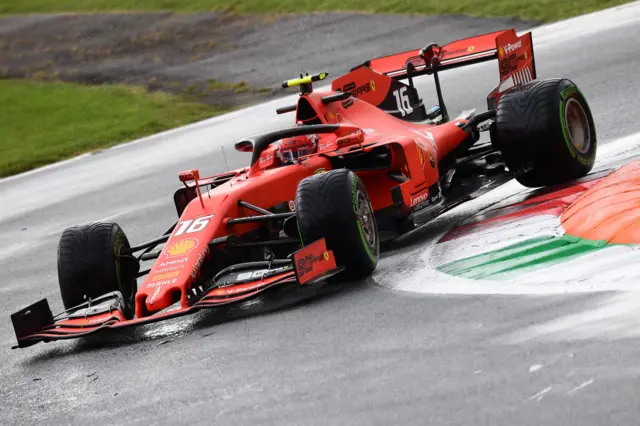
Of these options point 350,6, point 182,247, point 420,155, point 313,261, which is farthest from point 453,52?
point 350,6

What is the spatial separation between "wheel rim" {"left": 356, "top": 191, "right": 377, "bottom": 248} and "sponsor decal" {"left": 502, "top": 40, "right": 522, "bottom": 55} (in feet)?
11.6

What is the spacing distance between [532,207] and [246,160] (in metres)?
8.72

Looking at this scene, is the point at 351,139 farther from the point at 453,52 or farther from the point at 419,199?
the point at 453,52

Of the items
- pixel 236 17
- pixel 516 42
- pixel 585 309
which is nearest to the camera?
pixel 585 309

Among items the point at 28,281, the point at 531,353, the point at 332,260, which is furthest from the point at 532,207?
the point at 28,281

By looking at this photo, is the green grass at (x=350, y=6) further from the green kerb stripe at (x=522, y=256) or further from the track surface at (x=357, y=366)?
the green kerb stripe at (x=522, y=256)

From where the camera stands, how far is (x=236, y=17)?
3200cm

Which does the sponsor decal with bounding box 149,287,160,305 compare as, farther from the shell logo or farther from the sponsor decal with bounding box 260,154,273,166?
the sponsor decal with bounding box 260,154,273,166

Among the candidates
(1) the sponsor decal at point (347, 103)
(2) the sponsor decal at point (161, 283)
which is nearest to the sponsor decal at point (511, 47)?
(1) the sponsor decal at point (347, 103)

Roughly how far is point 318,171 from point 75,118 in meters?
Result: 16.5

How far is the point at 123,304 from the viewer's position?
822 centimetres

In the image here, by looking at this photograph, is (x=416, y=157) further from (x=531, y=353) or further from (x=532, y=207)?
(x=531, y=353)

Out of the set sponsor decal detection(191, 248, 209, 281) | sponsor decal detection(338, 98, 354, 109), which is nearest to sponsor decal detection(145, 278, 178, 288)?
sponsor decal detection(191, 248, 209, 281)

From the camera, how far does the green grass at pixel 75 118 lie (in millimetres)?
22359
